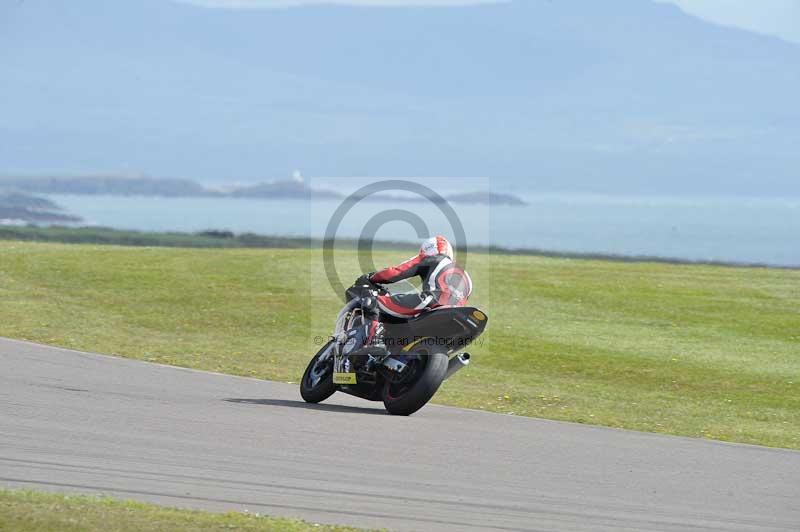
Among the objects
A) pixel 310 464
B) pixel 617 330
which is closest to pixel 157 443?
pixel 310 464

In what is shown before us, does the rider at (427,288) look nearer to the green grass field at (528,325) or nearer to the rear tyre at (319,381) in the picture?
the rear tyre at (319,381)

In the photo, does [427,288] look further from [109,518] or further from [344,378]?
[109,518]

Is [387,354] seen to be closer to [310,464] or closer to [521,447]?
[521,447]

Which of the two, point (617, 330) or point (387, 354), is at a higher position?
point (387, 354)

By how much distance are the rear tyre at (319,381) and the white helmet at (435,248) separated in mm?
1685

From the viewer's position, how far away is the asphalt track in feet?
31.6

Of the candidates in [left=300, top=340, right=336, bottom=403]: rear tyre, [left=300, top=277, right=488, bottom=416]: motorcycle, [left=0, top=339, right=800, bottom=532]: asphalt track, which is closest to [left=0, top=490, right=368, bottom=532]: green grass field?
[left=0, top=339, right=800, bottom=532]: asphalt track

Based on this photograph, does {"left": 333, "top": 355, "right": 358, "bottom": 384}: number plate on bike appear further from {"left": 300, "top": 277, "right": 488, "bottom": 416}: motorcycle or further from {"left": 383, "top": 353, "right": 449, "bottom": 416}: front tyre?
{"left": 383, "top": 353, "right": 449, "bottom": 416}: front tyre

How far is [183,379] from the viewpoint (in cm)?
1661

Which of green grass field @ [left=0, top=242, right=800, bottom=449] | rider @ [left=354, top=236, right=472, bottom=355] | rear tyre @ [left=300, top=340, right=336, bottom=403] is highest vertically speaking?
rider @ [left=354, top=236, right=472, bottom=355]

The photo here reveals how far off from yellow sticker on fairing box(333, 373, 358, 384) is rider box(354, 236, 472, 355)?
38 centimetres

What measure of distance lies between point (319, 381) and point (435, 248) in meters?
2.22

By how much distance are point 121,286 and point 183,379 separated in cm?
1198

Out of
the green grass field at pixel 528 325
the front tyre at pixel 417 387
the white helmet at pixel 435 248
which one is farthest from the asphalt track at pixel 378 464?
the green grass field at pixel 528 325
